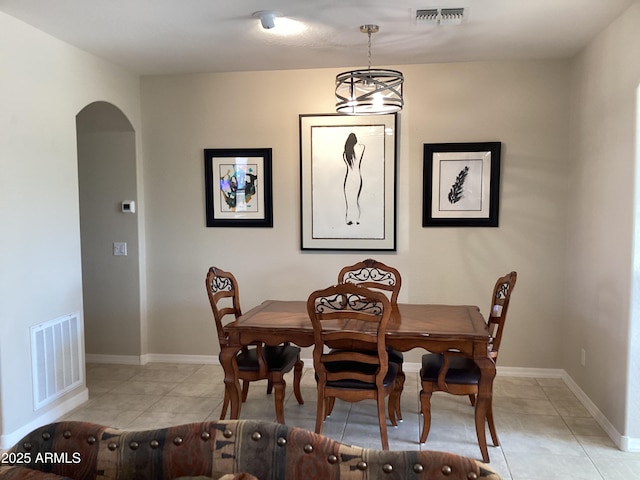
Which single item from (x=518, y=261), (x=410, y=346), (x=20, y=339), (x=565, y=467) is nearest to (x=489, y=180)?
(x=518, y=261)

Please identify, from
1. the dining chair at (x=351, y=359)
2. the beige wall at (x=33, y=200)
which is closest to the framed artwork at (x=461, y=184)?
the dining chair at (x=351, y=359)

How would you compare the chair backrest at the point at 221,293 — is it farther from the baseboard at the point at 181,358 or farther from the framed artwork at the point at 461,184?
the framed artwork at the point at 461,184

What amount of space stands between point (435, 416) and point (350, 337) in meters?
1.16

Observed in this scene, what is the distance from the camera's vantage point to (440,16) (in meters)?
3.06

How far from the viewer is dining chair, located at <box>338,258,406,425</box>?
3.31 m

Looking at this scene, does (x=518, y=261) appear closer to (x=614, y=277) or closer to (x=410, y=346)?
(x=614, y=277)

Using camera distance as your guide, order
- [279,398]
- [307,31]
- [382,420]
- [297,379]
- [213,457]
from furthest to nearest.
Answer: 1. [297,379]
2. [307,31]
3. [279,398]
4. [382,420]
5. [213,457]

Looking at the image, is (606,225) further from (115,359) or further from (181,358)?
(115,359)

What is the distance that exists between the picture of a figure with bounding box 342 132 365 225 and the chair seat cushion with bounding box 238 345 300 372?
136cm

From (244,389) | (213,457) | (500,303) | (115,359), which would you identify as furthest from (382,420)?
(115,359)

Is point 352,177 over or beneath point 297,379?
over

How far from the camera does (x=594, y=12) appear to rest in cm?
303

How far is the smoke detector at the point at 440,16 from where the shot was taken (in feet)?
9.81

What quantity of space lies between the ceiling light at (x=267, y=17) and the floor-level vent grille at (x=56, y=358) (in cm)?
240
